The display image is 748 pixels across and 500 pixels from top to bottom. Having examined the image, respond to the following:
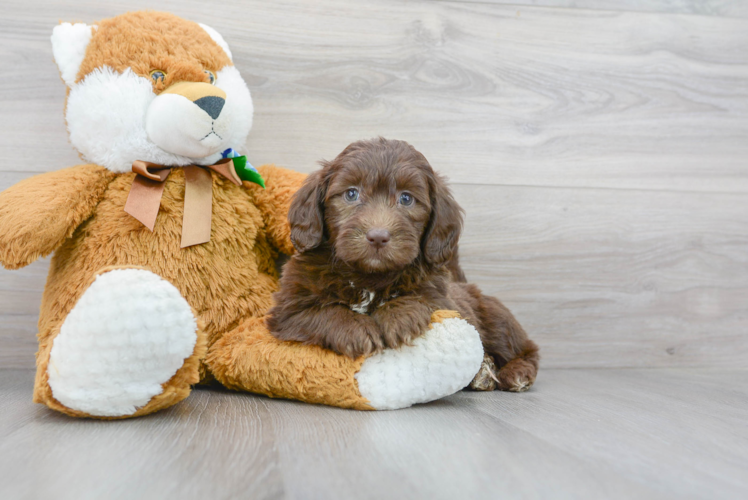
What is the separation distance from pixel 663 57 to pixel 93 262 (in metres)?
2.22

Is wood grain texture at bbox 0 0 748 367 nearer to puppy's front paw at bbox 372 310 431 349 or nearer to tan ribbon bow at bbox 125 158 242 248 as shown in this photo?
tan ribbon bow at bbox 125 158 242 248

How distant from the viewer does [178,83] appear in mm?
1578

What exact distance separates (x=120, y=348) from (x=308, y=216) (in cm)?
56

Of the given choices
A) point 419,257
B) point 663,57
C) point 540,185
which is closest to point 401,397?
point 419,257

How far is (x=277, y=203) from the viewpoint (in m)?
1.77

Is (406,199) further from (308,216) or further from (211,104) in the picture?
(211,104)

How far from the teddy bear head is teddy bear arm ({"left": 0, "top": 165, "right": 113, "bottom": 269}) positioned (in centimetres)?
8

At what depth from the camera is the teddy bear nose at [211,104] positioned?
1.53 m

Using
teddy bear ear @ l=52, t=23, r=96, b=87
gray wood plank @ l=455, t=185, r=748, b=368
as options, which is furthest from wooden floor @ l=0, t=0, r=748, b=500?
teddy bear ear @ l=52, t=23, r=96, b=87

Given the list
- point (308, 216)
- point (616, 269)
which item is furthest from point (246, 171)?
point (616, 269)

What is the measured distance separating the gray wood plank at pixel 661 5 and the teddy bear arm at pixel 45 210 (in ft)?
4.95

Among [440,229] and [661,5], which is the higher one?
[661,5]

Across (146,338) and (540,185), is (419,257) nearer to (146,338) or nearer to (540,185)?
(146,338)

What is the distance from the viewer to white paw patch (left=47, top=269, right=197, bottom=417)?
1.15 m
